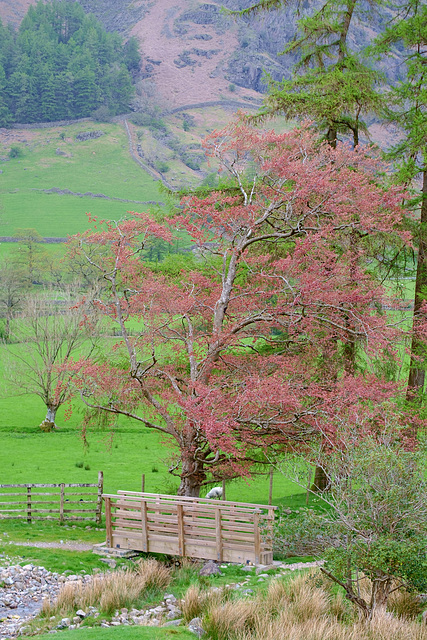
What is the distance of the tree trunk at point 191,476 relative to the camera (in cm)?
1620

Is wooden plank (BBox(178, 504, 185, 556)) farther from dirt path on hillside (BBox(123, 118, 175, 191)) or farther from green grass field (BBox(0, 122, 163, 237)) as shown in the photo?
dirt path on hillside (BBox(123, 118, 175, 191))

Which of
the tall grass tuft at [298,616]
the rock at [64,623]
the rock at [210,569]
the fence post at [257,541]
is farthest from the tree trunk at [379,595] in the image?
the rock at [64,623]

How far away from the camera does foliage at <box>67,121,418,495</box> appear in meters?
15.2

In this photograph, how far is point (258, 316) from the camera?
16.4 m

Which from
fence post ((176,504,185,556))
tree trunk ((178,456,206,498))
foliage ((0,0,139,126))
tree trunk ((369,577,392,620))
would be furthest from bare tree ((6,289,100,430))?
foliage ((0,0,139,126))

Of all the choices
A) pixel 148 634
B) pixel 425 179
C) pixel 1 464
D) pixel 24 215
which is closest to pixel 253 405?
pixel 148 634

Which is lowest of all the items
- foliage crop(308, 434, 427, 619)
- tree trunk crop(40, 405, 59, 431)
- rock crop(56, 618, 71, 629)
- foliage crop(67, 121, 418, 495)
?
tree trunk crop(40, 405, 59, 431)

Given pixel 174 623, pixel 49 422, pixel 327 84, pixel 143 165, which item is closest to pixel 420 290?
pixel 327 84

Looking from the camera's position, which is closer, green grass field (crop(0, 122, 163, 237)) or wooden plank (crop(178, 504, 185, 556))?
wooden plank (crop(178, 504, 185, 556))

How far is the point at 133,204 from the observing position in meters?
141

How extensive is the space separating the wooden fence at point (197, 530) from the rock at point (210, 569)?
17 centimetres

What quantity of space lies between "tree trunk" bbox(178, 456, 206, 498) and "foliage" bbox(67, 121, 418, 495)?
3 cm

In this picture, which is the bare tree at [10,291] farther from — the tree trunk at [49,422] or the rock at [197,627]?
the rock at [197,627]

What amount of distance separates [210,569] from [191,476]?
325 cm
